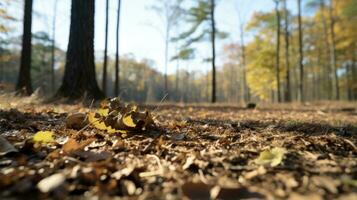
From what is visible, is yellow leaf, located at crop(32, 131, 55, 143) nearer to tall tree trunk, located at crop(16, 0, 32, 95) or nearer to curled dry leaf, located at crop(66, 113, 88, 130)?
curled dry leaf, located at crop(66, 113, 88, 130)

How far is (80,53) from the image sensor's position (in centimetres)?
659

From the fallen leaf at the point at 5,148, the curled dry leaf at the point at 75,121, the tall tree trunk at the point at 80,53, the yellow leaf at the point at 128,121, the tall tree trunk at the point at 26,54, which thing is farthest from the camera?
the tall tree trunk at the point at 26,54

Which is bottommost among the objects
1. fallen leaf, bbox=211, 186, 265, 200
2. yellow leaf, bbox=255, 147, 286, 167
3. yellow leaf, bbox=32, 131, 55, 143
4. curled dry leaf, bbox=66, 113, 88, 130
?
fallen leaf, bbox=211, 186, 265, 200

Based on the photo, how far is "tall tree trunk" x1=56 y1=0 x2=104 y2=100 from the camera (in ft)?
21.6

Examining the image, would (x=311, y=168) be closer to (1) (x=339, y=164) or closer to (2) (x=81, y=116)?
(1) (x=339, y=164)

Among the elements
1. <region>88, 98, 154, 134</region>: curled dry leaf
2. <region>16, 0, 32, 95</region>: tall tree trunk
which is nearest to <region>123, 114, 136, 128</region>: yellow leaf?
<region>88, 98, 154, 134</region>: curled dry leaf

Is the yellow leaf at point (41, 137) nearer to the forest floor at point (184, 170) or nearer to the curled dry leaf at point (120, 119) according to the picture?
the forest floor at point (184, 170)

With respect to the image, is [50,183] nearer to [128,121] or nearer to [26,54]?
[128,121]

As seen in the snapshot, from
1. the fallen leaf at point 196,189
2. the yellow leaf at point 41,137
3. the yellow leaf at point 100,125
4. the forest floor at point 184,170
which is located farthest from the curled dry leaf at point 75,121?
the fallen leaf at point 196,189

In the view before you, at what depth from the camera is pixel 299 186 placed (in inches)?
45.8

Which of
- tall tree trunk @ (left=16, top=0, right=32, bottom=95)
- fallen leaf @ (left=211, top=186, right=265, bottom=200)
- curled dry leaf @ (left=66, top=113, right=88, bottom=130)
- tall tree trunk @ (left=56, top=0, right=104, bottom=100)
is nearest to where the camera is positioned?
fallen leaf @ (left=211, top=186, right=265, bottom=200)

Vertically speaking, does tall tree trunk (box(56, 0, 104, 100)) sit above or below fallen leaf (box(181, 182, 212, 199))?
above

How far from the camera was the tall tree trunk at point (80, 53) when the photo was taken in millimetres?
6574

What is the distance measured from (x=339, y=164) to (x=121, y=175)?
97 centimetres
